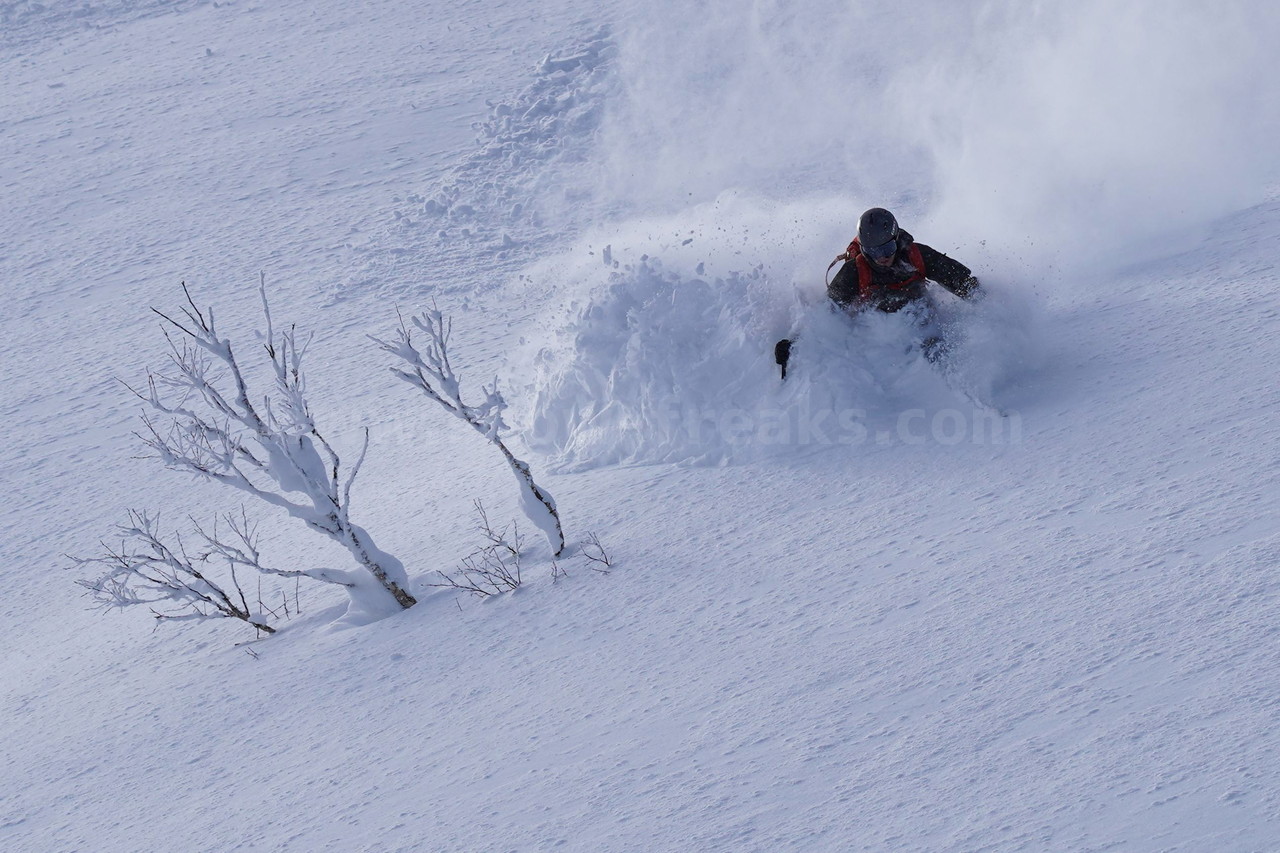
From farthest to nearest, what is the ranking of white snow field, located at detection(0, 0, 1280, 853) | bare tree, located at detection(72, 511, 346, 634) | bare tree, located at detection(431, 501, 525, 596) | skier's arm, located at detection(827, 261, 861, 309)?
skier's arm, located at detection(827, 261, 861, 309), bare tree, located at detection(72, 511, 346, 634), bare tree, located at detection(431, 501, 525, 596), white snow field, located at detection(0, 0, 1280, 853)

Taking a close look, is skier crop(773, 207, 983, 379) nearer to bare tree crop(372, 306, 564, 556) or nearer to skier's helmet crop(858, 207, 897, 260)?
skier's helmet crop(858, 207, 897, 260)

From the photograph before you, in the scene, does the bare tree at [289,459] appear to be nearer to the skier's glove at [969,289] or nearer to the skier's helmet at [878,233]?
the skier's helmet at [878,233]

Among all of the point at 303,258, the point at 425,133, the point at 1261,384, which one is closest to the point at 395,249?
the point at 303,258

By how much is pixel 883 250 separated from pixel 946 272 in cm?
53

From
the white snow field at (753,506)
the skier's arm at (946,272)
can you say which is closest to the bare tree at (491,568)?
the white snow field at (753,506)

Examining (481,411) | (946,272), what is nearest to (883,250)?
(946,272)

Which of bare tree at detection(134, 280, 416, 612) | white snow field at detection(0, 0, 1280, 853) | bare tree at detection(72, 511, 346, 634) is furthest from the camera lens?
bare tree at detection(72, 511, 346, 634)

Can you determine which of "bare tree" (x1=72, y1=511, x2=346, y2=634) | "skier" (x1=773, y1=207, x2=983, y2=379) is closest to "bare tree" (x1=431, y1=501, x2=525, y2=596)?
"bare tree" (x1=72, y1=511, x2=346, y2=634)

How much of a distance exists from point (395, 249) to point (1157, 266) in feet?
31.0

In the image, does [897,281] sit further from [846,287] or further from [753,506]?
[753,506]

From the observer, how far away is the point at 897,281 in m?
6.43

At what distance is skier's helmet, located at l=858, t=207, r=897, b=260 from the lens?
20.0 ft

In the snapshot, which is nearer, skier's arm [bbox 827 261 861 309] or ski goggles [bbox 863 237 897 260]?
ski goggles [bbox 863 237 897 260]

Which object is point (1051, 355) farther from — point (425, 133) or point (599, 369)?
point (425, 133)
